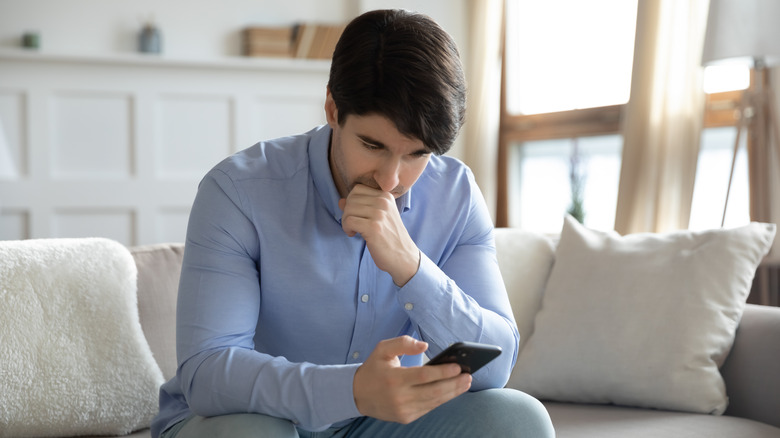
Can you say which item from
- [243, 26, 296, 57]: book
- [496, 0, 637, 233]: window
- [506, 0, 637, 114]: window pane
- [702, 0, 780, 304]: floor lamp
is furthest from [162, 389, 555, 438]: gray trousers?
[243, 26, 296, 57]: book

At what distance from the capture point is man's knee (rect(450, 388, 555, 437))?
1.29 m

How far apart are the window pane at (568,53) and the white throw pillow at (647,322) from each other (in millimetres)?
2041

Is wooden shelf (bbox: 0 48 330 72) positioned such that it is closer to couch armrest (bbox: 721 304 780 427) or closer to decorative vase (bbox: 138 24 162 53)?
decorative vase (bbox: 138 24 162 53)

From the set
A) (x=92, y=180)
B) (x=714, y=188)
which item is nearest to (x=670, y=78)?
(x=714, y=188)

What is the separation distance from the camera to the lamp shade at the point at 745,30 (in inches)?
107

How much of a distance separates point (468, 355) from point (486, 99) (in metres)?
3.74

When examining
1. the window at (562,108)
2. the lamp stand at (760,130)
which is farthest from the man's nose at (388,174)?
the window at (562,108)

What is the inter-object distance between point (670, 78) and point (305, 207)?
96.9 inches

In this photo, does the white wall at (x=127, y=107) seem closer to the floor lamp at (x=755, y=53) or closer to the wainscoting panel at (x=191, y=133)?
the wainscoting panel at (x=191, y=133)

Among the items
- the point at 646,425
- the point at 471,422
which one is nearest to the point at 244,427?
the point at 471,422

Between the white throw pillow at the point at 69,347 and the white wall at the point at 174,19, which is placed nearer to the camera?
the white throw pillow at the point at 69,347

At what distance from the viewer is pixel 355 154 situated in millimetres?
1312

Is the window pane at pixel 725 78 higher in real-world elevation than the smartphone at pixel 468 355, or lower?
higher

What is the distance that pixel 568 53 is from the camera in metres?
4.38
